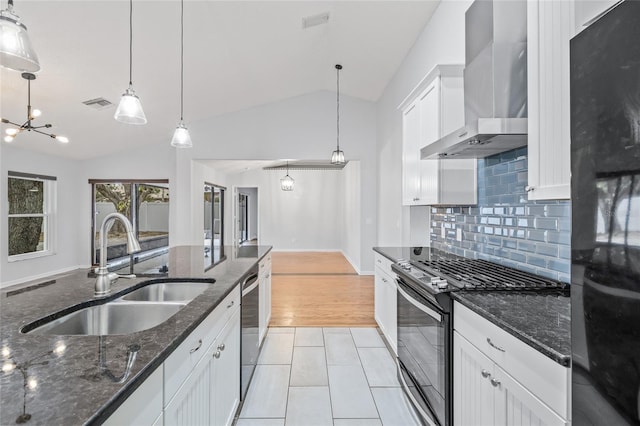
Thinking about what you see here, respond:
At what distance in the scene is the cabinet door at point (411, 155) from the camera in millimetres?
2850

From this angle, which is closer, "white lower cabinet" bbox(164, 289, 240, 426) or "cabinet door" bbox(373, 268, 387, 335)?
"white lower cabinet" bbox(164, 289, 240, 426)

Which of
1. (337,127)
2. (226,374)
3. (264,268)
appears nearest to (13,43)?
(226,374)

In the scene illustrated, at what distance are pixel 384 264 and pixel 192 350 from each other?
2125mm

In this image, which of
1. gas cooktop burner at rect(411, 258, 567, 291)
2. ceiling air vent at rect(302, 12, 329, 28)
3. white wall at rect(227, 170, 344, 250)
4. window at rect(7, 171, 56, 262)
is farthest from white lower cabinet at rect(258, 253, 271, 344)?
white wall at rect(227, 170, 344, 250)

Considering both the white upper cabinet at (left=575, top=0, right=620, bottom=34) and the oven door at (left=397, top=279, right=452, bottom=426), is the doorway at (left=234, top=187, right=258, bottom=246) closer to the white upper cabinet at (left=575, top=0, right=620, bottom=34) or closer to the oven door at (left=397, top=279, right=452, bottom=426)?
the oven door at (left=397, top=279, right=452, bottom=426)

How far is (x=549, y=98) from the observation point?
1.35 meters

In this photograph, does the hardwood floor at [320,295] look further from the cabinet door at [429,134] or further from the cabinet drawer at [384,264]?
the cabinet door at [429,134]

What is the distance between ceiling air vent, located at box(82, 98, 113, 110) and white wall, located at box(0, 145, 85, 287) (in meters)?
1.59

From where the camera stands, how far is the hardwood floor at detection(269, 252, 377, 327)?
3973 mm

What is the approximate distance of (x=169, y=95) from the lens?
5.04 meters

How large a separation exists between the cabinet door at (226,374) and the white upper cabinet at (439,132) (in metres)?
1.77

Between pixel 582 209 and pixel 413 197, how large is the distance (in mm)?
2222

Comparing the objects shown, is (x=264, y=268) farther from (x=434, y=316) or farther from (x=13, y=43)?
(x=13, y=43)

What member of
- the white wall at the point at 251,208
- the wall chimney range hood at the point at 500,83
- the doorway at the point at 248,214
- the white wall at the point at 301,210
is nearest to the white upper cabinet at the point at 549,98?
the wall chimney range hood at the point at 500,83
